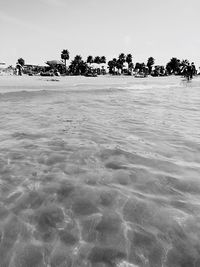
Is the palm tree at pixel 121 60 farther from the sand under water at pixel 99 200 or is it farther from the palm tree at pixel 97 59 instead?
the sand under water at pixel 99 200

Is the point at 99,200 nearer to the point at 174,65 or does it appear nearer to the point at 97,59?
the point at 97,59

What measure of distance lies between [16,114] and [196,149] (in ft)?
26.5

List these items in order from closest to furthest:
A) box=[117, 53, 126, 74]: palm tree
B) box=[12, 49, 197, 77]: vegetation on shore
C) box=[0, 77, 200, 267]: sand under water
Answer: box=[0, 77, 200, 267]: sand under water < box=[12, 49, 197, 77]: vegetation on shore < box=[117, 53, 126, 74]: palm tree

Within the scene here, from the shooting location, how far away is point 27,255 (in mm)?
2803

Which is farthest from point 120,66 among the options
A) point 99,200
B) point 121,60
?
point 99,200

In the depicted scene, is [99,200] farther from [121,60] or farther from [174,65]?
[174,65]

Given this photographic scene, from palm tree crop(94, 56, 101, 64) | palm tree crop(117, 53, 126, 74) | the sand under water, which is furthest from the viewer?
palm tree crop(94, 56, 101, 64)

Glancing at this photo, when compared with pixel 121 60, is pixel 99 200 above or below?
below

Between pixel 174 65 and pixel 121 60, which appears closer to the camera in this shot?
pixel 121 60

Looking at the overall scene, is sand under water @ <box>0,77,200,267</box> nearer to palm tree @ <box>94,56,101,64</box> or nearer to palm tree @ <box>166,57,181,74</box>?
palm tree @ <box>94,56,101,64</box>

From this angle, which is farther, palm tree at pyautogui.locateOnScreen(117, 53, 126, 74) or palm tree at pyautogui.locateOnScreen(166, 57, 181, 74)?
palm tree at pyautogui.locateOnScreen(166, 57, 181, 74)

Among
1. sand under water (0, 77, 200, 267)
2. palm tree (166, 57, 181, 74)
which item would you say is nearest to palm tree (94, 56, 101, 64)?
palm tree (166, 57, 181, 74)

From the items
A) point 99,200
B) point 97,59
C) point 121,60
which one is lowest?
point 99,200

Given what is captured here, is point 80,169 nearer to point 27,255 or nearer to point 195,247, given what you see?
point 27,255
